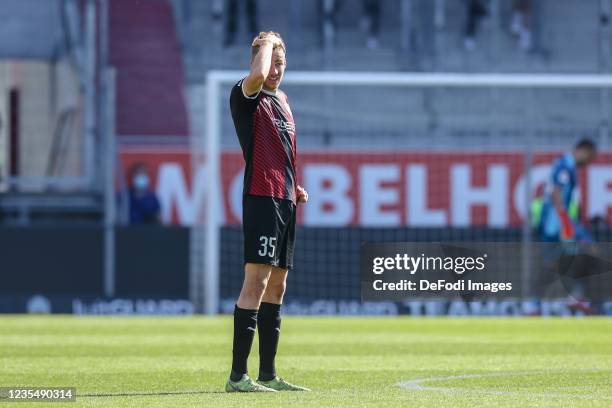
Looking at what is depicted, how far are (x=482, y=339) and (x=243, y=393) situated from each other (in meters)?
5.36

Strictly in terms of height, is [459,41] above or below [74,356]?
above

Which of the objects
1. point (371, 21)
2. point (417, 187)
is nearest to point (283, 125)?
point (417, 187)

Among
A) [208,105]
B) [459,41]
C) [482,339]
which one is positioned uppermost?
[459,41]

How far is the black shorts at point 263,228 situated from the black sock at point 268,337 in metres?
0.29

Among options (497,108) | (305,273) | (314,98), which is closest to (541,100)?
(497,108)

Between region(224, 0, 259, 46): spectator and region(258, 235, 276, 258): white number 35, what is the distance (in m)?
16.2

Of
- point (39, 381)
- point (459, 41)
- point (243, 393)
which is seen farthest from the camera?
point (459, 41)

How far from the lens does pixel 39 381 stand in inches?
305

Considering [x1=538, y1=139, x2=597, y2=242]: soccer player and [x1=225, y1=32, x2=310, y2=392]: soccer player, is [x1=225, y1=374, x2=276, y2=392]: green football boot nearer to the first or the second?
[x1=225, y1=32, x2=310, y2=392]: soccer player

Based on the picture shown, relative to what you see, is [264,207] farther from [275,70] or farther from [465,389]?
[465,389]

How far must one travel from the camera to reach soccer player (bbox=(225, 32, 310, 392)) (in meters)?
7.02

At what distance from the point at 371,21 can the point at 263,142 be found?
1699 centimetres

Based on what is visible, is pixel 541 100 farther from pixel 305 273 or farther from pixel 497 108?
pixel 305 273

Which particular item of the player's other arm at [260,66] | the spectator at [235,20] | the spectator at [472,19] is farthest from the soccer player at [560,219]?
the player's other arm at [260,66]
